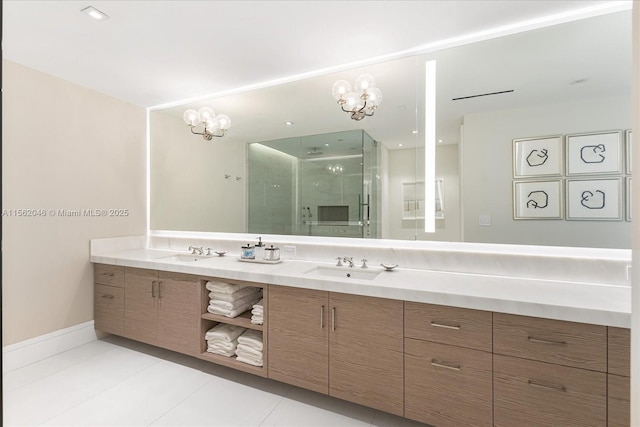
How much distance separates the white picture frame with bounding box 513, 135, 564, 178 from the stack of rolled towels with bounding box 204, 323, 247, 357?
7.43 feet

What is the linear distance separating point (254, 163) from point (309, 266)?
1.23 m

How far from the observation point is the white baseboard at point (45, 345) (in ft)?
7.84

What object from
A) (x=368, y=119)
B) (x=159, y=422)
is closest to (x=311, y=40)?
(x=368, y=119)

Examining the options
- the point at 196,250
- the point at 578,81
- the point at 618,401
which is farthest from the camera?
the point at 196,250

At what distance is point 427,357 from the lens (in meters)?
1.71

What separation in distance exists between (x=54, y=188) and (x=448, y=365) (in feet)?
10.5

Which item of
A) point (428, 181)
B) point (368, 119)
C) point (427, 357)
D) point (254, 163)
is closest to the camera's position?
point (427, 357)

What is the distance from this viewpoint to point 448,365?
1676 millimetres

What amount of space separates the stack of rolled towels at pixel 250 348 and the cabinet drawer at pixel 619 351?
1897 millimetres

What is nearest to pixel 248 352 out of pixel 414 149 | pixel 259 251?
pixel 259 251

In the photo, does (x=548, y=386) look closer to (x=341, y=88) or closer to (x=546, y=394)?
(x=546, y=394)

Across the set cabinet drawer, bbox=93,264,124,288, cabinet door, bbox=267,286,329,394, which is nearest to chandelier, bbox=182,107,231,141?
cabinet drawer, bbox=93,264,124,288

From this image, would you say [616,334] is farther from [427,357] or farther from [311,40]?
[311,40]

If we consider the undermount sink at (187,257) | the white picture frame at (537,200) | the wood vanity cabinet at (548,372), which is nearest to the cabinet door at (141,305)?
the undermount sink at (187,257)
